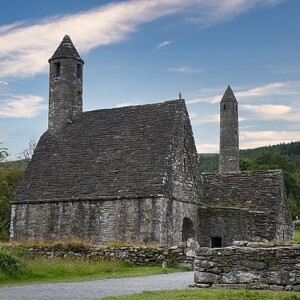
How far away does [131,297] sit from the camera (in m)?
13.1

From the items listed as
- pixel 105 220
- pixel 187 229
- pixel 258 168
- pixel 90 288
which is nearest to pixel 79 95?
pixel 105 220

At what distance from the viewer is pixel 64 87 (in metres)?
41.1

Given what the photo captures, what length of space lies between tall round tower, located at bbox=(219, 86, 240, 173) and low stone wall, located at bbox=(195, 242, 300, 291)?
45866 millimetres

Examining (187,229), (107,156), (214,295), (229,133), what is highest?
(229,133)

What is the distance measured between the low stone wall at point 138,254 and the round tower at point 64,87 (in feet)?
52.9

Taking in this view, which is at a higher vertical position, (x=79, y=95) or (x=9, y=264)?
(x=79, y=95)

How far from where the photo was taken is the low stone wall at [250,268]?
14.3 m

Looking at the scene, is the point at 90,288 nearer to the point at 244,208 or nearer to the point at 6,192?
the point at 244,208

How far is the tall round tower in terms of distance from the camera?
6159cm

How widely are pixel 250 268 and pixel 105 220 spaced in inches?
755

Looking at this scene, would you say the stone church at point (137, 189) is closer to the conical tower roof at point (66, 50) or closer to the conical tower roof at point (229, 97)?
the conical tower roof at point (66, 50)

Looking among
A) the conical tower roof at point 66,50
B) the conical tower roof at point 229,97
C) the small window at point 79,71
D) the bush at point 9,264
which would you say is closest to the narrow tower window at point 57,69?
the conical tower roof at point 66,50

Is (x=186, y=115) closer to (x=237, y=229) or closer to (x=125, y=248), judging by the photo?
(x=237, y=229)

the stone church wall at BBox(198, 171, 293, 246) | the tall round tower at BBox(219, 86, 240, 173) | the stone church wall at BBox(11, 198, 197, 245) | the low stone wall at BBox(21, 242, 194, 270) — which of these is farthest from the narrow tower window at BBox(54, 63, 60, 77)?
the tall round tower at BBox(219, 86, 240, 173)
